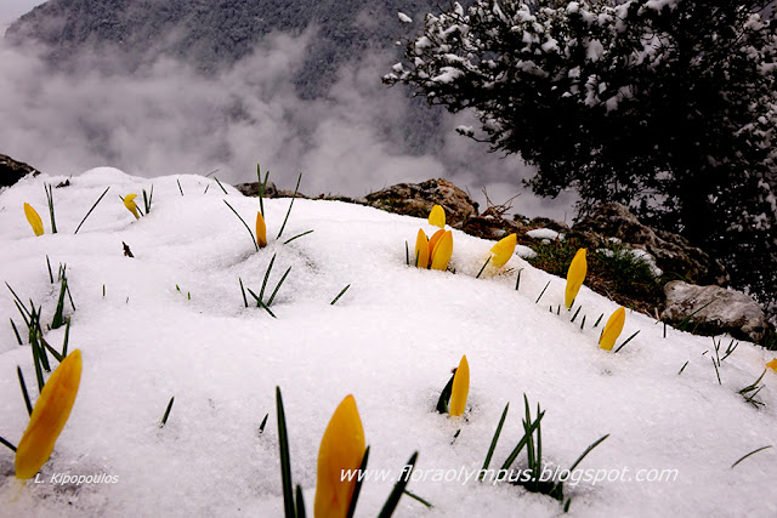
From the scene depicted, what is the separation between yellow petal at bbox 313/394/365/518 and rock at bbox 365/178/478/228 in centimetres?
341

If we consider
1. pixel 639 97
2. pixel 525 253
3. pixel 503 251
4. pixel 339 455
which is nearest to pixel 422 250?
pixel 503 251

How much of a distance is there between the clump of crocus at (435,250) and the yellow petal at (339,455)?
38.3 inches

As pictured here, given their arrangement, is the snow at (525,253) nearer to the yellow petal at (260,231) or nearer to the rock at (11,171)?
the yellow petal at (260,231)

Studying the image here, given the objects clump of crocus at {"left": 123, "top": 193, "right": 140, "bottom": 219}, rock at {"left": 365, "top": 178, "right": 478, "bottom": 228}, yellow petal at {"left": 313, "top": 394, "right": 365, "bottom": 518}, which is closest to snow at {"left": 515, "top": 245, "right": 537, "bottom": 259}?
rock at {"left": 365, "top": 178, "right": 478, "bottom": 228}

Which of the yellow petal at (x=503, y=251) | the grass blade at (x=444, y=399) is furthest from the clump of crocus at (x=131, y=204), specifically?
the grass blade at (x=444, y=399)

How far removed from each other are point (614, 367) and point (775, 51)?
30.4ft

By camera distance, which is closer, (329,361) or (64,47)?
(329,361)

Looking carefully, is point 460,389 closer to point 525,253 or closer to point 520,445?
point 520,445

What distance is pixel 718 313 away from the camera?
2.62 meters

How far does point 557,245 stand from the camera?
12.2ft

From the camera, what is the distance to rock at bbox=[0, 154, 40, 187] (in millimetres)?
3660

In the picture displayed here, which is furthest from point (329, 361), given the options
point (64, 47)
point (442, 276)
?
point (64, 47)

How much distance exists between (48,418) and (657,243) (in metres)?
4.55

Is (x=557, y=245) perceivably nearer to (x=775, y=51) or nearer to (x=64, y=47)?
(x=775, y=51)
